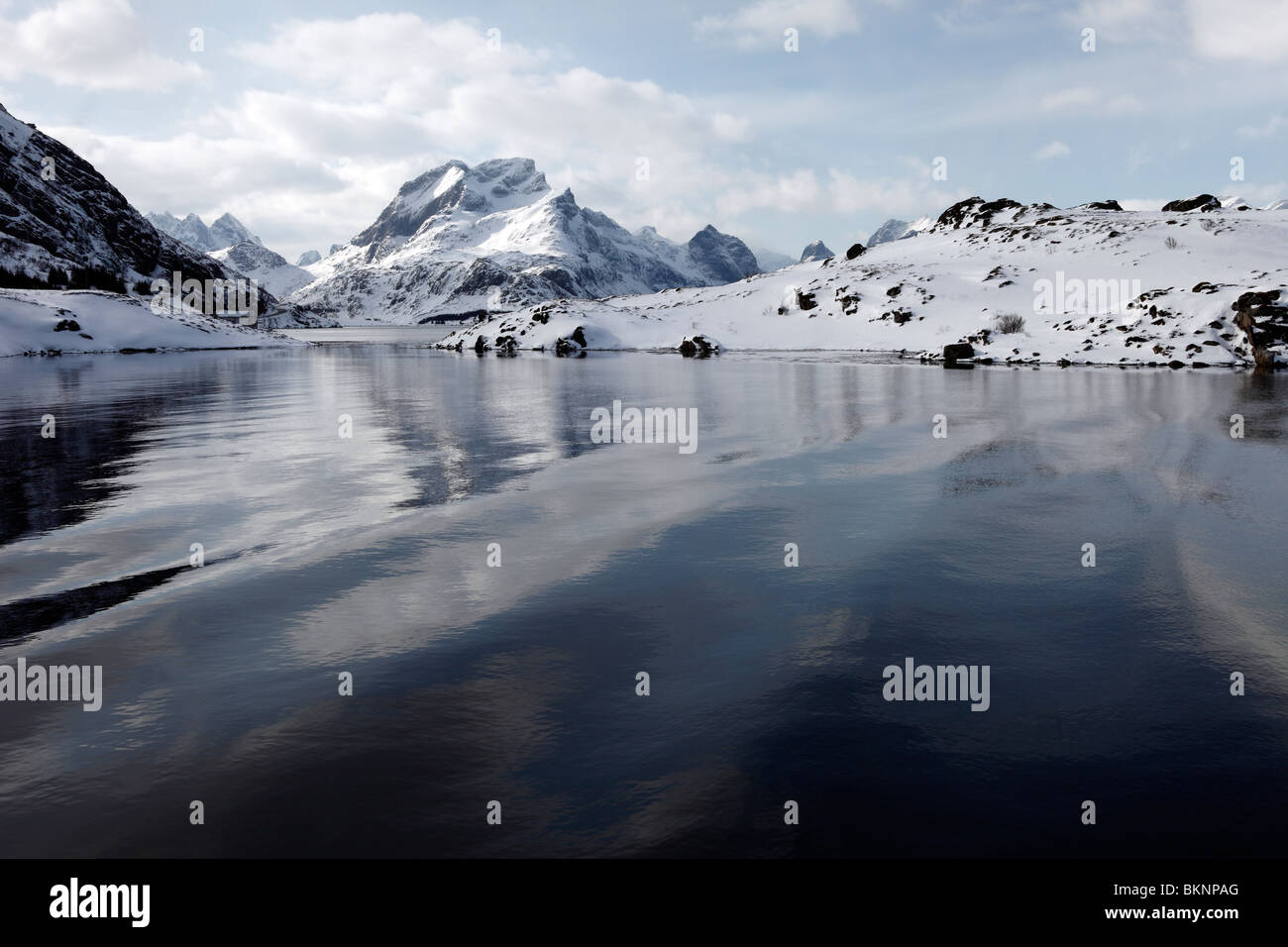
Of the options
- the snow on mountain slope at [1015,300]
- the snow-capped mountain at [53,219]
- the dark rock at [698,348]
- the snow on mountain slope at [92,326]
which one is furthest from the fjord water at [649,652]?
the snow-capped mountain at [53,219]

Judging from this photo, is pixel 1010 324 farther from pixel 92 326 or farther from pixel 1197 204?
pixel 92 326

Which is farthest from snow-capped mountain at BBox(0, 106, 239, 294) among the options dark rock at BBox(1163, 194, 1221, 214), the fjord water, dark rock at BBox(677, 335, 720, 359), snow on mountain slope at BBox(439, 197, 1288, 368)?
dark rock at BBox(1163, 194, 1221, 214)


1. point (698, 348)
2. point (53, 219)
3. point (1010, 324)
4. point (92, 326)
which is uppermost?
point (53, 219)

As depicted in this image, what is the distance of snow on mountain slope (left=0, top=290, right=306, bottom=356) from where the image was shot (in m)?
86.7

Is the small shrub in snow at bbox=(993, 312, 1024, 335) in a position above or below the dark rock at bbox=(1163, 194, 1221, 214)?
below

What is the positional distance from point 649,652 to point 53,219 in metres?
219

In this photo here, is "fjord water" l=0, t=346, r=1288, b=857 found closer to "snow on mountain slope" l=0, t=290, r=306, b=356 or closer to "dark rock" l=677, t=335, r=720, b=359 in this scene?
"dark rock" l=677, t=335, r=720, b=359

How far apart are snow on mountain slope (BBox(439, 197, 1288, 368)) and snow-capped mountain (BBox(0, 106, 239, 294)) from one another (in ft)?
338

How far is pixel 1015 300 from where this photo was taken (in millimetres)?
73812

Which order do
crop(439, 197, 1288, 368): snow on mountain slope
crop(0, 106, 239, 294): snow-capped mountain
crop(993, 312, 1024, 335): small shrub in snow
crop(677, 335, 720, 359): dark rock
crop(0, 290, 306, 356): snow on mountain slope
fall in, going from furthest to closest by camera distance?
crop(0, 106, 239, 294): snow-capped mountain, crop(0, 290, 306, 356): snow on mountain slope, crop(677, 335, 720, 359): dark rock, crop(993, 312, 1024, 335): small shrub in snow, crop(439, 197, 1288, 368): snow on mountain slope

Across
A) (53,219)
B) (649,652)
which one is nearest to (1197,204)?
(649,652)

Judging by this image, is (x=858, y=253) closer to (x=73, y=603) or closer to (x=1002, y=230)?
(x=1002, y=230)

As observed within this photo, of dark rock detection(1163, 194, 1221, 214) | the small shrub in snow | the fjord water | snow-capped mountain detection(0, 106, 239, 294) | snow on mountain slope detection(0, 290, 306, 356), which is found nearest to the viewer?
the fjord water

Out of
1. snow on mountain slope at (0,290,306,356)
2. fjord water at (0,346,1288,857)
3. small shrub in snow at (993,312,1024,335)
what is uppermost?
snow on mountain slope at (0,290,306,356)
